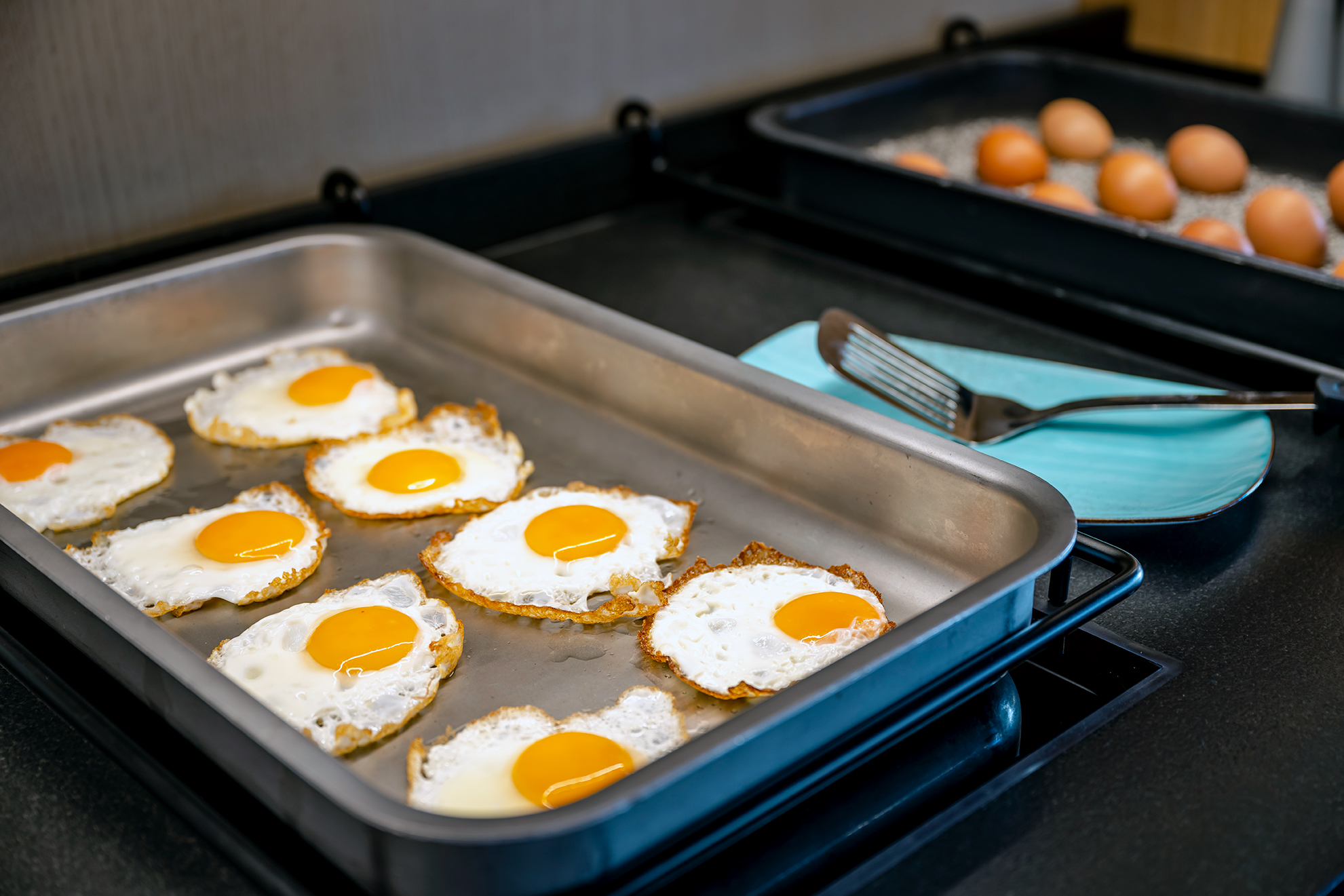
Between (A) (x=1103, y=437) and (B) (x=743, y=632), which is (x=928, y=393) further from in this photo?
(B) (x=743, y=632)

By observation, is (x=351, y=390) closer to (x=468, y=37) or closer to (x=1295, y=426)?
(x=468, y=37)

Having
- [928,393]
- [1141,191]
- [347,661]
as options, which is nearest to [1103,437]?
[928,393]

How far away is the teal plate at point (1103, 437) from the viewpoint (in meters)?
1.13

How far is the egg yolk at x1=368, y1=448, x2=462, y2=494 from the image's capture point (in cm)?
121

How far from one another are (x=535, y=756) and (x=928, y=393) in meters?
0.66

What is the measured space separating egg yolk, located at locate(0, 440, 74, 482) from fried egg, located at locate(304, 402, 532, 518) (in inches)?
9.9

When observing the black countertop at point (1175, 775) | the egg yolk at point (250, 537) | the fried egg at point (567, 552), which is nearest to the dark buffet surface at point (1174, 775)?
the black countertop at point (1175, 775)

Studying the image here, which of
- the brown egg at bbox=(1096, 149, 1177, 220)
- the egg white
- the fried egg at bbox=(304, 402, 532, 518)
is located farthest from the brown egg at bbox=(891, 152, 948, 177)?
the egg white

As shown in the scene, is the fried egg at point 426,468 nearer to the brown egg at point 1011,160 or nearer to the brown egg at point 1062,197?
the brown egg at point 1062,197

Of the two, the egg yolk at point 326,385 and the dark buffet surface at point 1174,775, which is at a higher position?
the egg yolk at point 326,385

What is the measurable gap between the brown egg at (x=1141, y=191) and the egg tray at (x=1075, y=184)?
3 cm

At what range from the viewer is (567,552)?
1.10 metres

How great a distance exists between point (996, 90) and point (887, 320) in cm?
86

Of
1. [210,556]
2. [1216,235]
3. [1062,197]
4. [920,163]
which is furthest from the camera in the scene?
[920,163]
